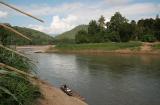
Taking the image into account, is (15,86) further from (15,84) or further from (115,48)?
(115,48)

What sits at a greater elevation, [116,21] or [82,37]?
[116,21]

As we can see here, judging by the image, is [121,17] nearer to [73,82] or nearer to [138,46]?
[138,46]

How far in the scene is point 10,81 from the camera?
348 inches

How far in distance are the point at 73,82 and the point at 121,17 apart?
73.7 metres

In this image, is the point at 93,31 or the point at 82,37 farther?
the point at 93,31

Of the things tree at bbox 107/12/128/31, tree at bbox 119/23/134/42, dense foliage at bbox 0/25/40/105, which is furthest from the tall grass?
tree at bbox 107/12/128/31

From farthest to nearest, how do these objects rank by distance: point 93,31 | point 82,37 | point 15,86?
point 93,31
point 82,37
point 15,86

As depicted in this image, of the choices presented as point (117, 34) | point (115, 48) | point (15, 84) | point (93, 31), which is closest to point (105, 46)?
point (115, 48)

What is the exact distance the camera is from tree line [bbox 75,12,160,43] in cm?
9438

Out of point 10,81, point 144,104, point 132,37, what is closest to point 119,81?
point 144,104

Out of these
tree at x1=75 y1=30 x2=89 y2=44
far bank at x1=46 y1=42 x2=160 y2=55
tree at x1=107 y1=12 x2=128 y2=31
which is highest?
tree at x1=107 y1=12 x2=128 y2=31

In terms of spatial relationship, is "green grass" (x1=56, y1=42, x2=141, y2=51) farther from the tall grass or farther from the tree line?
the tall grass

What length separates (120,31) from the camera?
324 feet

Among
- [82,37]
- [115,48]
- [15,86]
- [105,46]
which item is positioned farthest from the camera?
[82,37]
